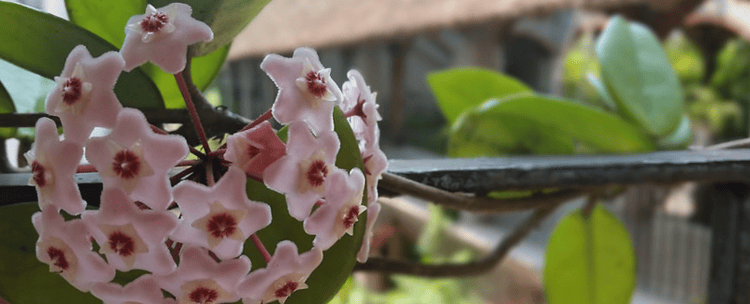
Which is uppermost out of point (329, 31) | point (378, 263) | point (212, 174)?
point (212, 174)

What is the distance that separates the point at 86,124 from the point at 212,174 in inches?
1.8

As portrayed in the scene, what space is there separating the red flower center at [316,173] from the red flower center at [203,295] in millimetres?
57

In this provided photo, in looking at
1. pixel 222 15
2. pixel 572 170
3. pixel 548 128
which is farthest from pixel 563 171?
pixel 222 15

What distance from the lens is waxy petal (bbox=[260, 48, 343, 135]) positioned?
195mm

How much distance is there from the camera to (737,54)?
2.97 meters

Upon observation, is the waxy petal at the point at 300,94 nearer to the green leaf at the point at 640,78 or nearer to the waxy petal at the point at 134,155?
the waxy petal at the point at 134,155

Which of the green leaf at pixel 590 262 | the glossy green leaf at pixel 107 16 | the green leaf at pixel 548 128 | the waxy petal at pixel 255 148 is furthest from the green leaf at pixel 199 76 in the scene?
the green leaf at pixel 590 262

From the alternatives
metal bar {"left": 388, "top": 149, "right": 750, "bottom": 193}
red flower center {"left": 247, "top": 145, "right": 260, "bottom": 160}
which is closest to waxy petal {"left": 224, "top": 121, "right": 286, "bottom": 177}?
red flower center {"left": 247, "top": 145, "right": 260, "bottom": 160}

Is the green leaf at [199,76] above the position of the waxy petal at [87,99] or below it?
below

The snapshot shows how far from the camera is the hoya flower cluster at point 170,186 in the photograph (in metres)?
0.18

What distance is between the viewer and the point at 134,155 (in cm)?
18

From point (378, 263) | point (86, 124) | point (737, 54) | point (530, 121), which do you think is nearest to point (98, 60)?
point (86, 124)

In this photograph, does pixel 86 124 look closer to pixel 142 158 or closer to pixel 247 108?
pixel 142 158

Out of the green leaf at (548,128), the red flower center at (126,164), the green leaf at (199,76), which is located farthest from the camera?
the green leaf at (548,128)
